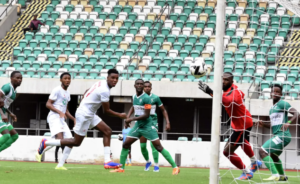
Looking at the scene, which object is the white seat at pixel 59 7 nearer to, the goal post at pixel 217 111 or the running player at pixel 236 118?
the running player at pixel 236 118

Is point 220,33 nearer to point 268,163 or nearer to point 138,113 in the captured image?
point 268,163

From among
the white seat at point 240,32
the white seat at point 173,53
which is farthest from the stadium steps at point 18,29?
the white seat at point 240,32

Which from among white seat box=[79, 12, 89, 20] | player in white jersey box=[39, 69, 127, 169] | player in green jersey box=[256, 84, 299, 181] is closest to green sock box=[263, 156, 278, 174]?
player in green jersey box=[256, 84, 299, 181]

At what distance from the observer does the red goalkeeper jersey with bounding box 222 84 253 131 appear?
981 centimetres

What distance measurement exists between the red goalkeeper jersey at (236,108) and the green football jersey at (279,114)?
2.01 feet

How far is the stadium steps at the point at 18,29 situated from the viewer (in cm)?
2688

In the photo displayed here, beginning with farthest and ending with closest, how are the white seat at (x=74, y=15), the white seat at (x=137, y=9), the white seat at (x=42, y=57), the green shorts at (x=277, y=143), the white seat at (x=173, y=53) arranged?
1. the white seat at (x=74, y=15)
2. the white seat at (x=137, y=9)
3. the white seat at (x=42, y=57)
4. the white seat at (x=173, y=53)
5. the green shorts at (x=277, y=143)

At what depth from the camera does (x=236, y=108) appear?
10.2m

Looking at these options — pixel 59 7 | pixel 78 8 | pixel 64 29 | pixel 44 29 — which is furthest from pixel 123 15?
pixel 44 29

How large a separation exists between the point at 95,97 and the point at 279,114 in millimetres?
3598

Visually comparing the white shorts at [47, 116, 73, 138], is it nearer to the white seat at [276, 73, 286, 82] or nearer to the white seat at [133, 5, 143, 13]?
the white seat at [276, 73, 286, 82]

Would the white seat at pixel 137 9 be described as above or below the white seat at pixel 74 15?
above

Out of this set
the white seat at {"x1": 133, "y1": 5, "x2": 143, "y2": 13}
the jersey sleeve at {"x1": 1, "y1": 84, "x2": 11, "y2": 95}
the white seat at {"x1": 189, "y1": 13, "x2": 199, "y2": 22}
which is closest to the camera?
the jersey sleeve at {"x1": 1, "y1": 84, "x2": 11, "y2": 95}

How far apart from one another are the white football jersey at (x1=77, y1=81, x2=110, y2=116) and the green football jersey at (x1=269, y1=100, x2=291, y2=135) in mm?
3306
